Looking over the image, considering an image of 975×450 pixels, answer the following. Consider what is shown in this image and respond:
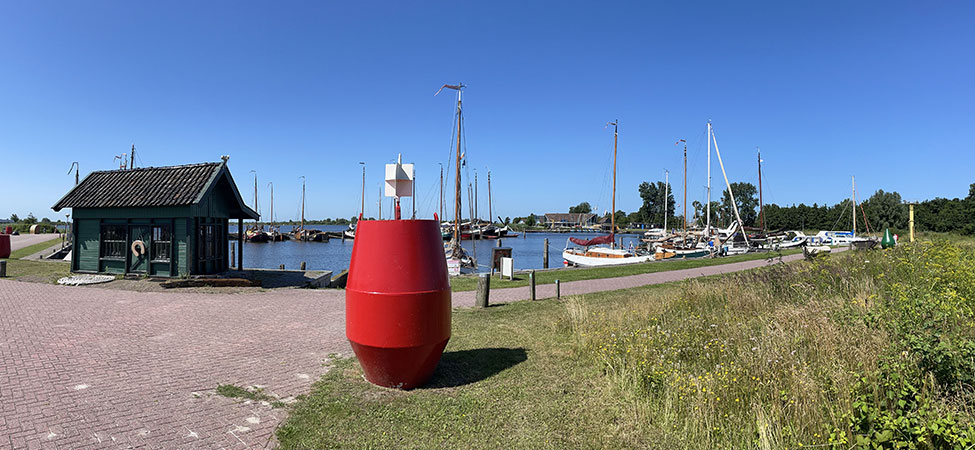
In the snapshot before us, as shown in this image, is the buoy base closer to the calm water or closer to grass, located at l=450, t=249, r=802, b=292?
grass, located at l=450, t=249, r=802, b=292

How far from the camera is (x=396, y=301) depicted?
6.01 metres

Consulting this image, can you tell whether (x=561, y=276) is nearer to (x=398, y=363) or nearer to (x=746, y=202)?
(x=398, y=363)

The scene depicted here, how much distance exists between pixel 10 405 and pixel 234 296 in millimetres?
9051

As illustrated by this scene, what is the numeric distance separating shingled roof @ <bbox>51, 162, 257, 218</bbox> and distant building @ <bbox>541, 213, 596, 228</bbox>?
477 feet

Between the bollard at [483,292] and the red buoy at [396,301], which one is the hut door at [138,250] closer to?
the bollard at [483,292]

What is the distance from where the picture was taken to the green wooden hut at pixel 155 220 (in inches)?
673

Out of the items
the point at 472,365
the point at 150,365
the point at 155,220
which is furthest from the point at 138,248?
the point at 472,365

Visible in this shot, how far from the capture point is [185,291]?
49.4 feet

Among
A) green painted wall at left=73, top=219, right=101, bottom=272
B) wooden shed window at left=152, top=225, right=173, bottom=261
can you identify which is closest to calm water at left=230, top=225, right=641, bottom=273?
green painted wall at left=73, top=219, right=101, bottom=272

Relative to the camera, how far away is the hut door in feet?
57.8

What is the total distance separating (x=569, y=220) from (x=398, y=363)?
16273cm

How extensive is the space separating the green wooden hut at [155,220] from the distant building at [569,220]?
145 meters

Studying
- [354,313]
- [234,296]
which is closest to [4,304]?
[234,296]

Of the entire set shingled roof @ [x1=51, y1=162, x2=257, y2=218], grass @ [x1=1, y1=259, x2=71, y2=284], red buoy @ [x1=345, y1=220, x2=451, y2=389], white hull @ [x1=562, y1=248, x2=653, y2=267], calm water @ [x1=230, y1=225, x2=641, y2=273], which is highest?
shingled roof @ [x1=51, y1=162, x2=257, y2=218]
